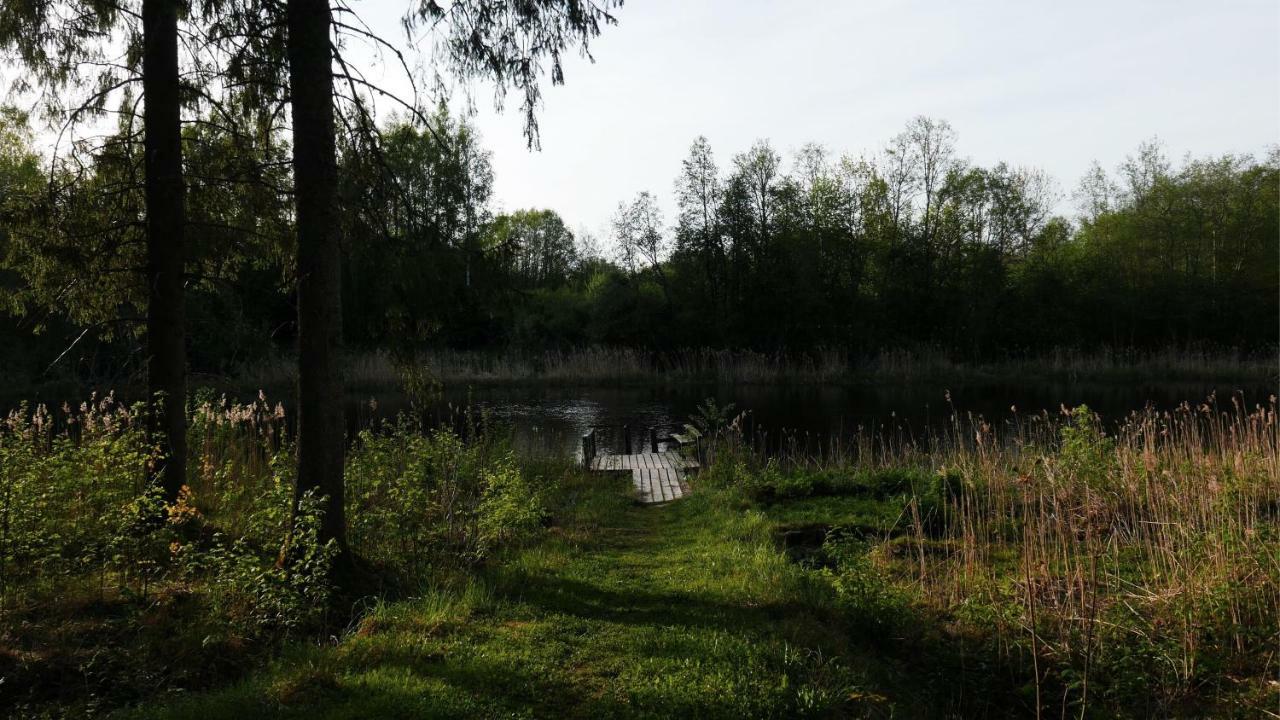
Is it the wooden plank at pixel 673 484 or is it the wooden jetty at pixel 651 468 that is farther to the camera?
the wooden jetty at pixel 651 468

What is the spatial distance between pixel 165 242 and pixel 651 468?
26.9ft

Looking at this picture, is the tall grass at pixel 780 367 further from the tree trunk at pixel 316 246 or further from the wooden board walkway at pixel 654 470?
the tree trunk at pixel 316 246

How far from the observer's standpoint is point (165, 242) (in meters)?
6.48

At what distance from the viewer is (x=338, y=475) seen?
Answer: 18.0 feet

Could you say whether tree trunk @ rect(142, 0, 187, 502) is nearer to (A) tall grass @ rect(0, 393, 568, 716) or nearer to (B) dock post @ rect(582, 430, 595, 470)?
(A) tall grass @ rect(0, 393, 568, 716)

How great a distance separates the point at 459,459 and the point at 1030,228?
125ft

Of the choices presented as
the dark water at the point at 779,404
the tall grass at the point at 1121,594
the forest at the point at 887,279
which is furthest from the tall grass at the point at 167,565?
the forest at the point at 887,279

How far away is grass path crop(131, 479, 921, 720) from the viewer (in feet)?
11.4

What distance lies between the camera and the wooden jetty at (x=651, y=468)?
10.9 m

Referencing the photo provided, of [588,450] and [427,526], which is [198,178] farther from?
[588,450]

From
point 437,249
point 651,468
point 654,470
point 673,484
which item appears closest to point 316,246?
point 437,249

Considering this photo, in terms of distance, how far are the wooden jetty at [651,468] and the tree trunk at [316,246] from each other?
5740 millimetres

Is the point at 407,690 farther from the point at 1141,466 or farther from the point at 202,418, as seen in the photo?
the point at 1141,466

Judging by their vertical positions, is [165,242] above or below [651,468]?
above
